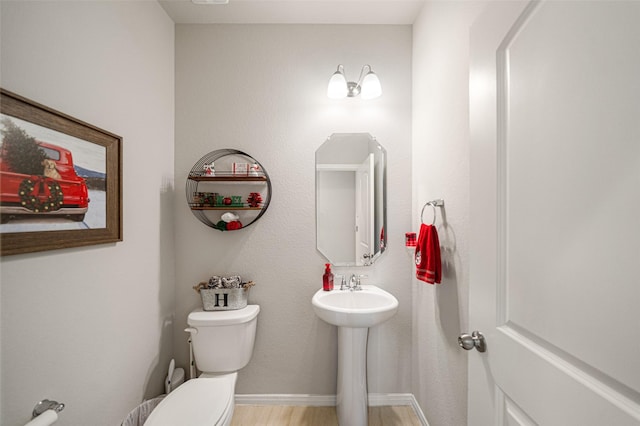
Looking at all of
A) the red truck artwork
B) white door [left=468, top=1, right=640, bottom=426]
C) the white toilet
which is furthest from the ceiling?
Answer: the white toilet

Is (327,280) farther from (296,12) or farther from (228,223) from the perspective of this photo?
(296,12)

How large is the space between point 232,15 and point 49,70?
1167 mm

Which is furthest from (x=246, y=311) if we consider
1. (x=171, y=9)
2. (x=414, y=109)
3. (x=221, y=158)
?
(x=171, y=9)

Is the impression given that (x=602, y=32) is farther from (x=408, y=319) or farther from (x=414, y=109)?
(x=408, y=319)

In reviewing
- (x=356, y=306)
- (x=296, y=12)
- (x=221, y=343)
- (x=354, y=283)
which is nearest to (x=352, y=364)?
(x=356, y=306)

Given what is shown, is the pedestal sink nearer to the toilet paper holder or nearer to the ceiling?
the toilet paper holder

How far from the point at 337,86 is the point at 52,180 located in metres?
1.50

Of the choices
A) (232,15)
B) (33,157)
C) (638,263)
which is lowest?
(638,263)

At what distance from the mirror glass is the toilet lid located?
96cm

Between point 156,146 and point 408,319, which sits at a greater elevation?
point 156,146

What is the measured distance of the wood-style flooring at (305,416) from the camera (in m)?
1.75

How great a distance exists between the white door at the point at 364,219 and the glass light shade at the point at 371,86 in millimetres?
387

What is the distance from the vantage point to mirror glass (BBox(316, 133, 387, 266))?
1931 mm

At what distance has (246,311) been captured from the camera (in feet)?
5.83
